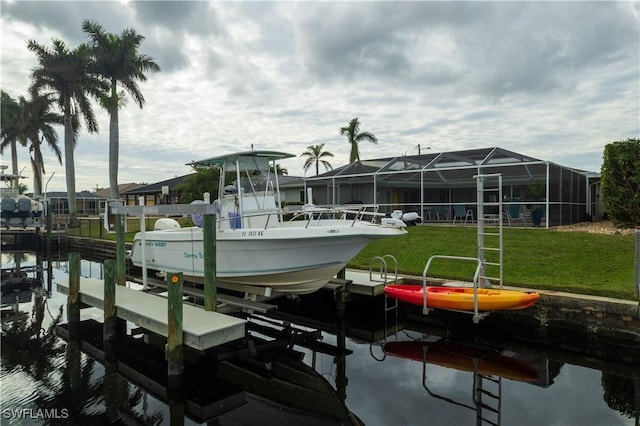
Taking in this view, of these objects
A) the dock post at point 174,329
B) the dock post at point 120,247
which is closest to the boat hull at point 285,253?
the dock post at point 174,329

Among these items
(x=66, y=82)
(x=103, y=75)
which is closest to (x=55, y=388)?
(x=103, y=75)

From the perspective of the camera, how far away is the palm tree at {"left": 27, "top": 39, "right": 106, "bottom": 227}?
24.7 metres

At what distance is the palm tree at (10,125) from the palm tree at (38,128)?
0.79m

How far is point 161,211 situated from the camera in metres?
8.08

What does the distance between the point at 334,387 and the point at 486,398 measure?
2060mm

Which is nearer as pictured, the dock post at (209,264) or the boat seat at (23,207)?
the dock post at (209,264)

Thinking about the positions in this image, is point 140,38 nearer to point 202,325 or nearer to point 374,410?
point 202,325

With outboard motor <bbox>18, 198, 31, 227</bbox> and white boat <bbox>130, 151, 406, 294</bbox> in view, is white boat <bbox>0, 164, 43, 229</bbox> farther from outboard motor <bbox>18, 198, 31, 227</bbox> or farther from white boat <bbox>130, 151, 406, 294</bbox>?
white boat <bbox>130, 151, 406, 294</bbox>

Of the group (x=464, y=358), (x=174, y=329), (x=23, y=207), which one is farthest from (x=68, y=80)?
(x=464, y=358)

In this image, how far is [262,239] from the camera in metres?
7.04

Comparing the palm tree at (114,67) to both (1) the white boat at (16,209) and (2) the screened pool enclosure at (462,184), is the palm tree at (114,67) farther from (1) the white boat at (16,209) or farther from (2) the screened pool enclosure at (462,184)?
(2) the screened pool enclosure at (462,184)

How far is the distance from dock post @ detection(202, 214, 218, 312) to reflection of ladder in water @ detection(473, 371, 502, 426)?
408cm

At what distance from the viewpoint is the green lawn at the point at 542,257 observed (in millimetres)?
7891

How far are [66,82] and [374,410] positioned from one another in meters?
27.5
